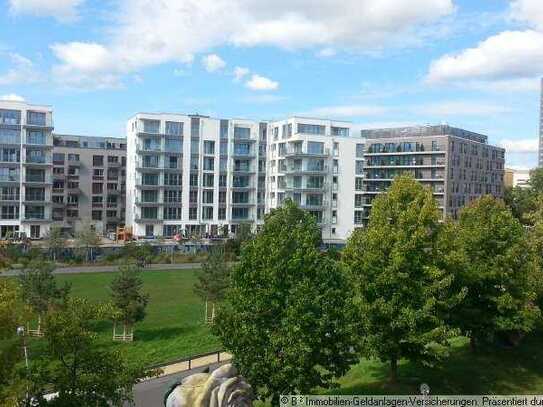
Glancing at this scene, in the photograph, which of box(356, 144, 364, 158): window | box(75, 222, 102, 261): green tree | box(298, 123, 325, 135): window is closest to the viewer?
box(75, 222, 102, 261): green tree

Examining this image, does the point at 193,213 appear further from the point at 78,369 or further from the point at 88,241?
the point at 78,369

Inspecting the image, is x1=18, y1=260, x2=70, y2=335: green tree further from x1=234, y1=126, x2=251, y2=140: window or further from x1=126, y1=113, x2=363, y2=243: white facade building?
x1=234, y1=126, x2=251, y2=140: window

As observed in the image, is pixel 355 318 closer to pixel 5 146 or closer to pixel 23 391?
pixel 23 391

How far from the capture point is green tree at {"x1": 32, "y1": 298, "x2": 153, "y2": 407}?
14352 millimetres

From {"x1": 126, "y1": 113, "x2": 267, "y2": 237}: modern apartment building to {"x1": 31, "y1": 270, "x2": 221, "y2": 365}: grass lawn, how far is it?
29.8 metres

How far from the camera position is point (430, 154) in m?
97.4

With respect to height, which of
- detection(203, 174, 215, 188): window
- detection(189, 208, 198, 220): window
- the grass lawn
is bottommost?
the grass lawn

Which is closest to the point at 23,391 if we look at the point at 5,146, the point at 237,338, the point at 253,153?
the point at 237,338

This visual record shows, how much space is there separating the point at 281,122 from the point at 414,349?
68378 millimetres

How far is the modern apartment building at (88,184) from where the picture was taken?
9588 cm

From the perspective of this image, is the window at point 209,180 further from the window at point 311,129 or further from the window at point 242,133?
the window at point 311,129

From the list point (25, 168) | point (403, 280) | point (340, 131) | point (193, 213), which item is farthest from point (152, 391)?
point (340, 131)

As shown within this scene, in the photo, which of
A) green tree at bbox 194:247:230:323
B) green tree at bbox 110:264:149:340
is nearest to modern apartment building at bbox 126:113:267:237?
green tree at bbox 194:247:230:323

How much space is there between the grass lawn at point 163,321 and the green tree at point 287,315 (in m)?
3.61
